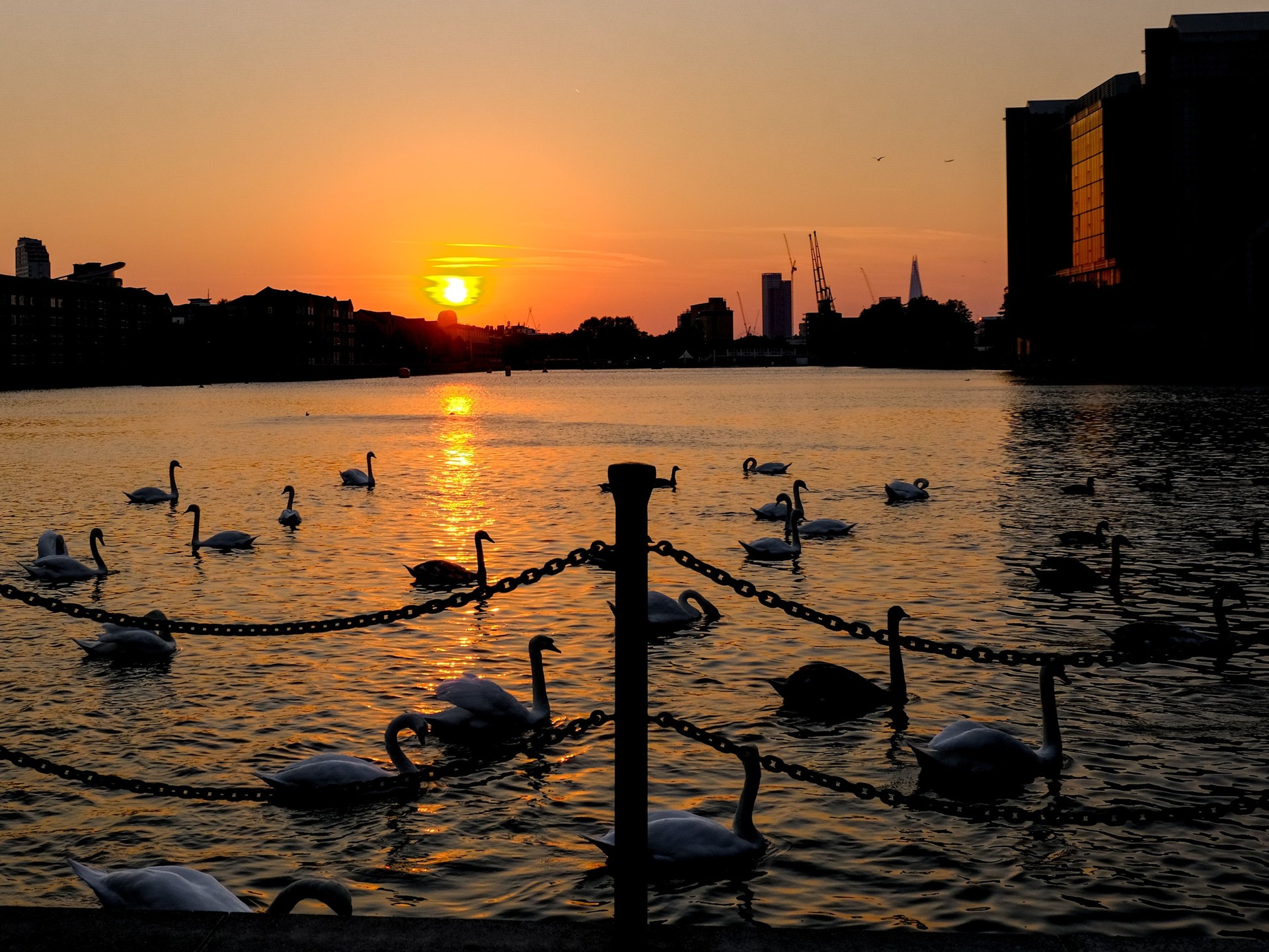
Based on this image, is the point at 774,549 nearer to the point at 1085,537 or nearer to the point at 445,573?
the point at 445,573

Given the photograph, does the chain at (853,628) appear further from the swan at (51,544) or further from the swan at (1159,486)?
the swan at (1159,486)

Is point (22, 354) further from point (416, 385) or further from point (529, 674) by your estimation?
point (529, 674)

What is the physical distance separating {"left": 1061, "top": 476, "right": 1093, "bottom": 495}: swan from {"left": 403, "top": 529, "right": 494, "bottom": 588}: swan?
16.5m

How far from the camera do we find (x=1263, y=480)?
3186 cm

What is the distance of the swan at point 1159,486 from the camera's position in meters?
29.8

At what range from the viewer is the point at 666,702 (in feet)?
40.3

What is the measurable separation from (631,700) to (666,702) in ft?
24.4

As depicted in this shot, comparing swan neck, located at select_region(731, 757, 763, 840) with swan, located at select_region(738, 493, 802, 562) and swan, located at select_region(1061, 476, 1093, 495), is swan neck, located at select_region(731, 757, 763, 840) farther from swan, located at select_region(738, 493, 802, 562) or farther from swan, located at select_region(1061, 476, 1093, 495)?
swan, located at select_region(1061, 476, 1093, 495)

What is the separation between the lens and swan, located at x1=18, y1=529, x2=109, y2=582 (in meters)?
19.5

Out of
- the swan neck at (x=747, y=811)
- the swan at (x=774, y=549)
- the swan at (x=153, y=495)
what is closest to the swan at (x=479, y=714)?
the swan neck at (x=747, y=811)

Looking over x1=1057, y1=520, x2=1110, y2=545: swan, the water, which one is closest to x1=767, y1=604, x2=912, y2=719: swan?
the water

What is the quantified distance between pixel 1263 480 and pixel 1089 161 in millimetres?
122466

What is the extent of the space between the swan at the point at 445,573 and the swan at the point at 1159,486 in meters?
18.4

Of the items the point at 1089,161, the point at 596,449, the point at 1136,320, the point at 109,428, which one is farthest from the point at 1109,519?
the point at 1089,161
